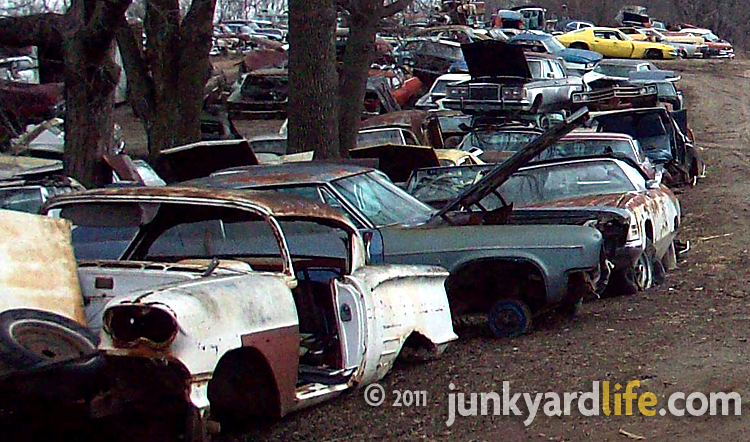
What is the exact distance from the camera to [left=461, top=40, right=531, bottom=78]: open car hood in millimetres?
20016

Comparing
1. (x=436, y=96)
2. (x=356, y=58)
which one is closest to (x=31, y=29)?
(x=356, y=58)

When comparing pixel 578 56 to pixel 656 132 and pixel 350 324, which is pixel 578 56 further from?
pixel 350 324

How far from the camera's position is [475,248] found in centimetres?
853

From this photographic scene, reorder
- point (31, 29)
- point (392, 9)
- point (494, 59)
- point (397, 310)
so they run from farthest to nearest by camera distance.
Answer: point (494, 59) → point (392, 9) → point (31, 29) → point (397, 310)

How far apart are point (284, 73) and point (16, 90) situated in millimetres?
7428

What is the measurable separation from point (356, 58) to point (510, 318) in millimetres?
9477

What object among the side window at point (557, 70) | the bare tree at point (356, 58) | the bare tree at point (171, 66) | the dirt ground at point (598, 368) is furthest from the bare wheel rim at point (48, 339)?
the side window at point (557, 70)

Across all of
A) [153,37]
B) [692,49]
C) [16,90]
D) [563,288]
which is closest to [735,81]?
[692,49]

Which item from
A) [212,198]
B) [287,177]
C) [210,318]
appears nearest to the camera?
[210,318]

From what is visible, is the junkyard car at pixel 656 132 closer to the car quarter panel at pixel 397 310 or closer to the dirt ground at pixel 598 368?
the dirt ground at pixel 598 368

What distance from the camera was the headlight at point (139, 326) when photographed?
4.86 metres

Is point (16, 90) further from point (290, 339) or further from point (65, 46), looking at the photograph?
point (290, 339)

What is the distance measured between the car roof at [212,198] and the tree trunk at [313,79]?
27.4 ft

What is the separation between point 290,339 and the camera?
566 centimetres
